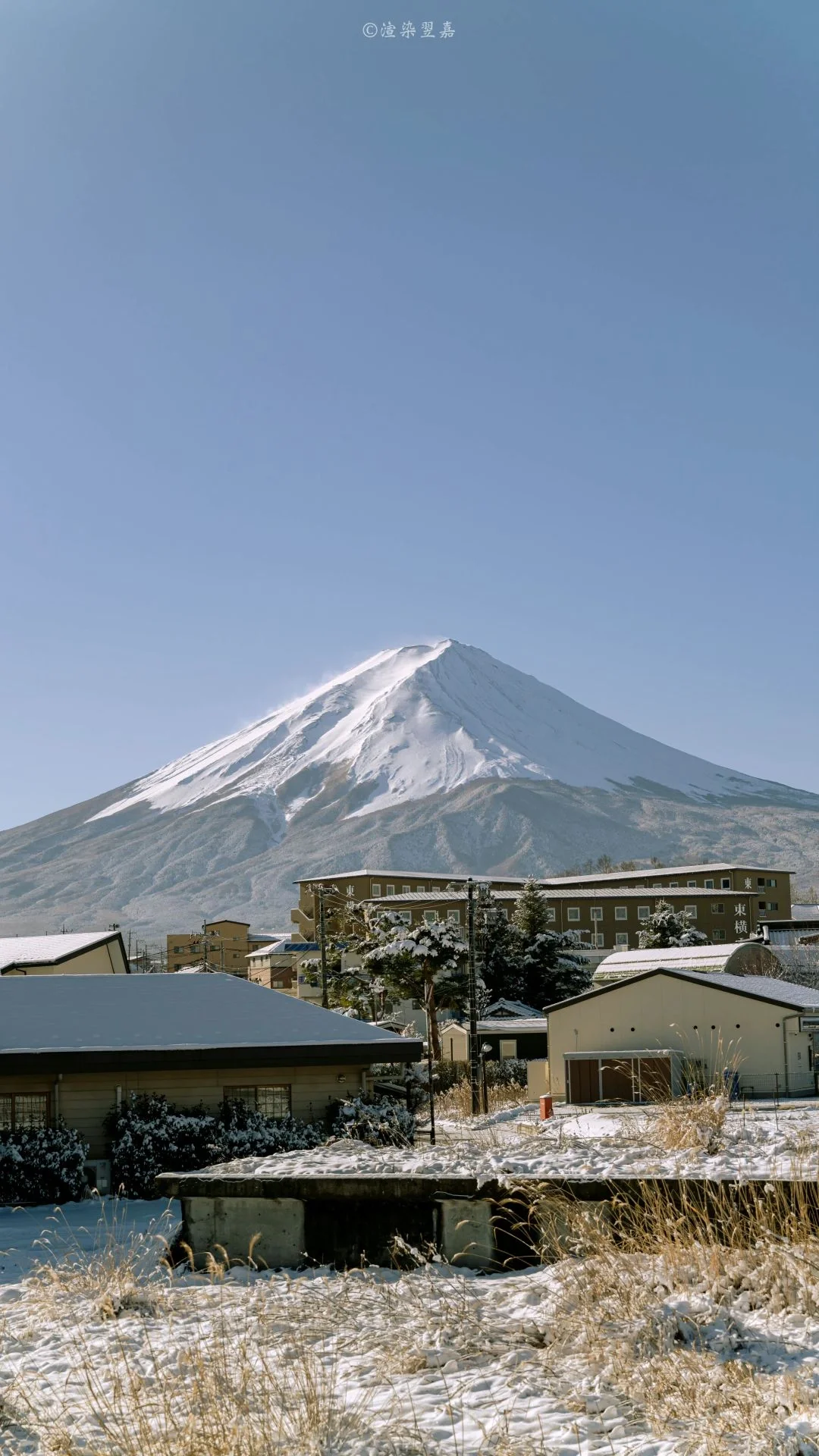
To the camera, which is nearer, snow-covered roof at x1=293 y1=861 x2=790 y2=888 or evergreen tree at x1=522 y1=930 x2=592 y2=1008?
evergreen tree at x1=522 y1=930 x2=592 y2=1008

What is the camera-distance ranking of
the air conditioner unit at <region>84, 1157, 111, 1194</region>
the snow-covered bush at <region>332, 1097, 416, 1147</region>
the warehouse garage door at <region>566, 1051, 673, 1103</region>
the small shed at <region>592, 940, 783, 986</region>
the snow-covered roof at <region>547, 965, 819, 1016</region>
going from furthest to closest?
the small shed at <region>592, 940, 783, 986</region>
the snow-covered roof at <region>547, 965, 819, 1016</region>
the warehouse garage door at <region>566, 1051, 673, 1103</region>
the snow-covered bush at <region>332, 1097, 416, 1147</region>
the air conditioner unit at <region>84, 1157, 111, 1194</region>

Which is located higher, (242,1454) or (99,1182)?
(242,1454)

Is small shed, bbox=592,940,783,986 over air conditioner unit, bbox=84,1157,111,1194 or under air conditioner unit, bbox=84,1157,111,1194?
over

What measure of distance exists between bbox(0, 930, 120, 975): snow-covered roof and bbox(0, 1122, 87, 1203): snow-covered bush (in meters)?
12.5

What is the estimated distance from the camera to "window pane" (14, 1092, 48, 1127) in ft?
67.8

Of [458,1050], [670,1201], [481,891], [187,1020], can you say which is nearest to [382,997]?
[458,1050]

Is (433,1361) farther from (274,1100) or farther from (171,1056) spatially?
(274,1100)

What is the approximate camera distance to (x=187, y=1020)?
875 inches

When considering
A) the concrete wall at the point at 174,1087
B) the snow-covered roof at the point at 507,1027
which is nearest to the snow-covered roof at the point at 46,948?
the concrete wall at the point at 174,1087

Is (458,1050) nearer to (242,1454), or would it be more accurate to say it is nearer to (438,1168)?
(438,1168)

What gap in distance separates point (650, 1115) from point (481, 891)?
65.8 m

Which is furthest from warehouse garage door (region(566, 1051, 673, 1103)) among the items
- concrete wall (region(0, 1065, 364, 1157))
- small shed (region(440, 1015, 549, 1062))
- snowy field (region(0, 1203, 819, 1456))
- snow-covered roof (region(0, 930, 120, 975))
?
snowy field (region(0, 1203, 819, 1456))

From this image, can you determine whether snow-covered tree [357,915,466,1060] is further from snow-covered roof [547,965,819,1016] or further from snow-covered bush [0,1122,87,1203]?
snow-covered bush [0,1122,87,1203]

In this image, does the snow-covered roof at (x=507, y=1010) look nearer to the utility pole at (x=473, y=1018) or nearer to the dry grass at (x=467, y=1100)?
the dry grass at (x=467, y=1100)
